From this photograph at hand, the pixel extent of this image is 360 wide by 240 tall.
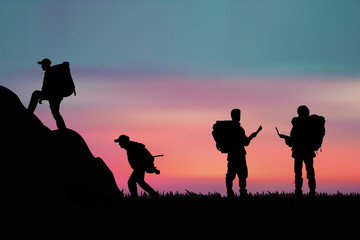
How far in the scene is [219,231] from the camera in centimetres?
1305

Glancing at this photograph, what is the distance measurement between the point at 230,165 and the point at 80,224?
5535 millimetres

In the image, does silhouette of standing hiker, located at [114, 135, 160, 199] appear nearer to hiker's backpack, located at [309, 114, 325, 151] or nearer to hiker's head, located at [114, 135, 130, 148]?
hiker's head, located at [114, 135, 130, 148]

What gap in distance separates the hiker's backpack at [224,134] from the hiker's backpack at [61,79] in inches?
177

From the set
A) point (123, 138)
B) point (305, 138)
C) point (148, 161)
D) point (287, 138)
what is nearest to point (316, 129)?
point (305, 138)

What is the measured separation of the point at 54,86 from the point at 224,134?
5171 millimetres

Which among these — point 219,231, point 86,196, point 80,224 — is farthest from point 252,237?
point 86,196

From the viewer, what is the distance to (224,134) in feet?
58.5

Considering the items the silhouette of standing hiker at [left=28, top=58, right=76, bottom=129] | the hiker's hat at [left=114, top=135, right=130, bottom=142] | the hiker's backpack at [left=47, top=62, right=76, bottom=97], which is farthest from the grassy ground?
the hiker's backpack at [left=47, top=62, right=76, bottom=97]

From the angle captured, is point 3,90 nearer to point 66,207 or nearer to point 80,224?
point 66,207

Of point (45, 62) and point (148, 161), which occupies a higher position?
point (45, 62)

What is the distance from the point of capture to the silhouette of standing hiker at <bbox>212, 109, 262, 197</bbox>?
702 inches

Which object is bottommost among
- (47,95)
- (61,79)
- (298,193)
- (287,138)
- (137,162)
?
(298,193)

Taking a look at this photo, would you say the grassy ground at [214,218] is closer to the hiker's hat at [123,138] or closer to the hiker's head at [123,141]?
the hiker's head at [123,141]

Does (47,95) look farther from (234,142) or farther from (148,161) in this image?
(234,142)
